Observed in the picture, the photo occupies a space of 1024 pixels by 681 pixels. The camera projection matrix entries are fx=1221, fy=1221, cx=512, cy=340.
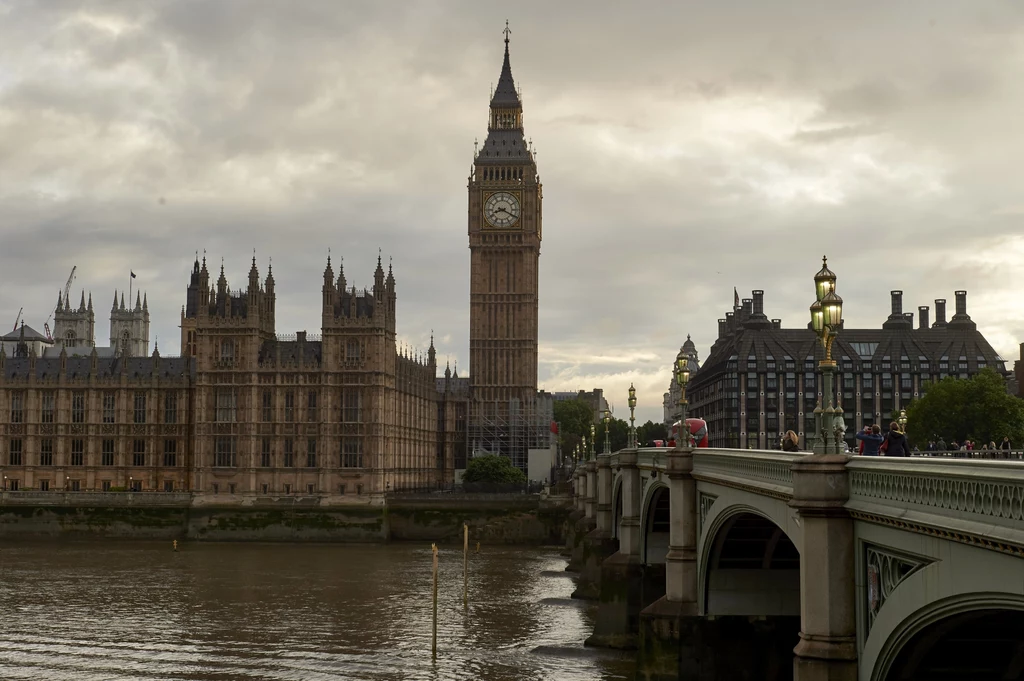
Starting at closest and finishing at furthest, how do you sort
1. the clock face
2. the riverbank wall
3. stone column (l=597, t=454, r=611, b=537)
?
stone column (l=597, t=454, r=611, b=537)
the riverbank wall
the clock face

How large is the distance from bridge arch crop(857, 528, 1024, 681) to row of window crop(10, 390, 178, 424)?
4417 inches

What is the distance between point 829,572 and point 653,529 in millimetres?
31984

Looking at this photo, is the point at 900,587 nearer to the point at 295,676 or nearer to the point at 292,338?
the point at 295,676

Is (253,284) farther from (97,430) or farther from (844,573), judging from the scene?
(844,573)

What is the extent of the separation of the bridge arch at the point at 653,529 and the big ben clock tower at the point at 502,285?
95976 mm

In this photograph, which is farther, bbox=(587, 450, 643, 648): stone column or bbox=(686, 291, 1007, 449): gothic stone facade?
bbox=(686, 291, 1007, 449): gothic stone facade

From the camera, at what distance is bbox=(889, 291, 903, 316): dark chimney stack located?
16750 cm

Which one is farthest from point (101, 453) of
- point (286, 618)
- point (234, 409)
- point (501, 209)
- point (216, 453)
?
point (286, 618)

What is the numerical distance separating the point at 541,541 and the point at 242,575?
109ft

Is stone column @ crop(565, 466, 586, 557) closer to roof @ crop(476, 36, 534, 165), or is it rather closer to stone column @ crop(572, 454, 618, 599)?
stone column @ crop(572, 454, 618, 599)

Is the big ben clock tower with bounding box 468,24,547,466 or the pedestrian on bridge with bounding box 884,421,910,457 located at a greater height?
the big ben clock tower with bounding box 468,24,547,466

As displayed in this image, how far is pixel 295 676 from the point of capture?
43.8m

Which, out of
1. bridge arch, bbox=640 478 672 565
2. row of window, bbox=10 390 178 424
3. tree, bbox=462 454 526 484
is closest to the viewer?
bridge arch, bbox=640 478 672 565

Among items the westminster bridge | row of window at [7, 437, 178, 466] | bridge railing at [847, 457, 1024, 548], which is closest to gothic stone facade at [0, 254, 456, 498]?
row of window at [7, 437, 178, 466]
